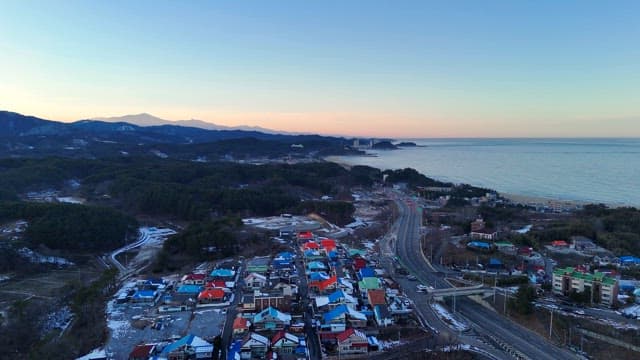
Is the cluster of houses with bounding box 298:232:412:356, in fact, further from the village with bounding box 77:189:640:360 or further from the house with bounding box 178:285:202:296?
the house with bounding box 178:285:202:296

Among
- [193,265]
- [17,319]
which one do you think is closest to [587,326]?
[193,265]

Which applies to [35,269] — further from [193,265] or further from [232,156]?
[232,156]

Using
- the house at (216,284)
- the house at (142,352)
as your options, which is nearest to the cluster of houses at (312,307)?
the house at (216,284)

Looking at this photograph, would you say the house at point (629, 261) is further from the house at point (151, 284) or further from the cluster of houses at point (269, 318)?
the house at point (151, 284)

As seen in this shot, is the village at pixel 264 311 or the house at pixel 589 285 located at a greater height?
the house at pixel 589 285

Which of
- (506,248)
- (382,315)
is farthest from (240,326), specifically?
(506,248)

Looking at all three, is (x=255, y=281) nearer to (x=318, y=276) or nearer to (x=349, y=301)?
(x=318, y=276)
